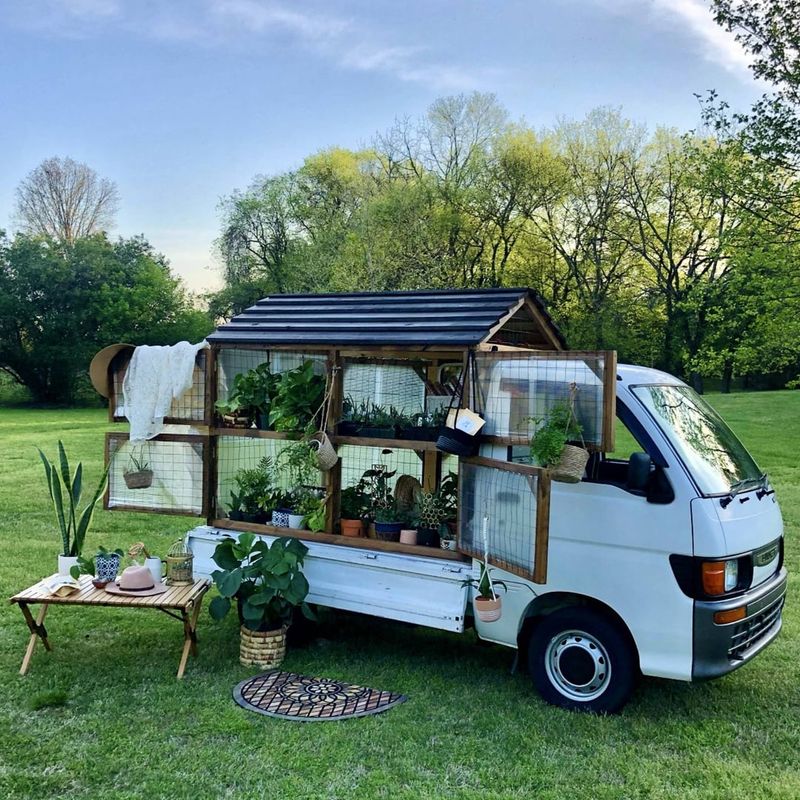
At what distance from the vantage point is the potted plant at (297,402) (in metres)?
5.37

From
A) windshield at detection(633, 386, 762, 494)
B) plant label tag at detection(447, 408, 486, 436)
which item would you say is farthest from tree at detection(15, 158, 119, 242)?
windshield at detection(633, 386, 762, 494)

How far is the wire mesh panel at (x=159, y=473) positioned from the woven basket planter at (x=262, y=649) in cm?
118

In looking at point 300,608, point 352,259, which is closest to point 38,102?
point 352,259

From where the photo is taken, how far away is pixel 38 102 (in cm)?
1919

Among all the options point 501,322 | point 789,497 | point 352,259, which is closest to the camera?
point 501,322

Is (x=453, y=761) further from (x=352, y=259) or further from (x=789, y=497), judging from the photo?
(x=352, y=259)

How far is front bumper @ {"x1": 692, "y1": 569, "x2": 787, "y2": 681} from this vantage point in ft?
12.8

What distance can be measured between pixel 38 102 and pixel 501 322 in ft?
61.2

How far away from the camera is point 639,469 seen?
13.0 feet

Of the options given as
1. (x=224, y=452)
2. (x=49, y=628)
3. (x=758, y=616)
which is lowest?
(x=49, y=628)

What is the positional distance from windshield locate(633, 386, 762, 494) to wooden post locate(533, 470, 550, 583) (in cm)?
82

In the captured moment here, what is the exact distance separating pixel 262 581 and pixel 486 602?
157cm

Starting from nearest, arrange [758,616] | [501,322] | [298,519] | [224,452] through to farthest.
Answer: [758,616], [501,322], [298,519], [224,452]

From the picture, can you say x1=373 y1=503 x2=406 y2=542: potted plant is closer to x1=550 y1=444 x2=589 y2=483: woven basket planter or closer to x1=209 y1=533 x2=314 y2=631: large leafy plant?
x1=209 y1=533 x2=314 y2=631: large leafy plant
